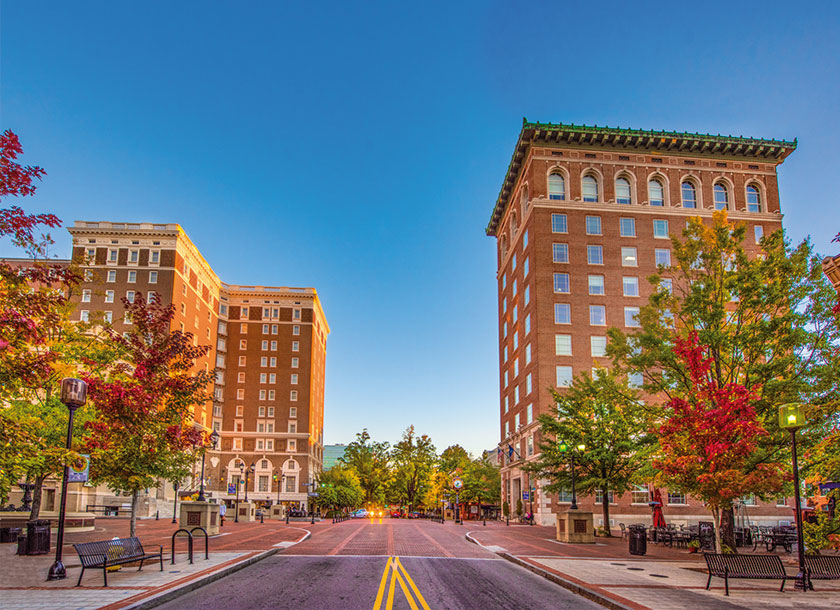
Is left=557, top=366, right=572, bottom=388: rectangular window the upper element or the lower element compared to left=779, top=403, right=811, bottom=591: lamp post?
upper

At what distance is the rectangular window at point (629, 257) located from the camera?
2552 inches

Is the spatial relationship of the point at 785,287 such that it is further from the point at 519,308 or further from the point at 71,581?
the point at 519,308

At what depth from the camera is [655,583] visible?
54.5 feet

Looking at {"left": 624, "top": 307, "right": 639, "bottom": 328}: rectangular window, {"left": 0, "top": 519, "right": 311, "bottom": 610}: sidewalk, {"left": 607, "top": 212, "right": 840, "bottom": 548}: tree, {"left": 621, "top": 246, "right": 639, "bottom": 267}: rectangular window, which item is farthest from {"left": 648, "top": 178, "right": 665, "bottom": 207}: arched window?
{"left": 0, "top": 519, "right": 311, "bottom": 610}: sidewalk

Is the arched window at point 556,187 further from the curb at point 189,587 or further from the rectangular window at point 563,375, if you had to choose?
the curb at point 189,587

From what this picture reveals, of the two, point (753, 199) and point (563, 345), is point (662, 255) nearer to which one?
point (753, 199)

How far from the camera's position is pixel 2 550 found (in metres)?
22.7

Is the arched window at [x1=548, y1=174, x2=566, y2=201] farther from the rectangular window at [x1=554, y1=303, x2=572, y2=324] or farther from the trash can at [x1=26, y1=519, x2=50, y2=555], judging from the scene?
the trash can at [x1=26, y1=519, x2=50, y2=555]

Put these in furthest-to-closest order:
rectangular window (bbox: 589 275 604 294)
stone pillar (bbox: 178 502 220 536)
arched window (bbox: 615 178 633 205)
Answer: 1. arched window (bbox: 615 178 633 205)
2. rectangular window (bbox: 589 275 604 294)
3. stone pillar (bbox: 178 502 220 536)

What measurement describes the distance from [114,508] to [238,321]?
54932 millimetres

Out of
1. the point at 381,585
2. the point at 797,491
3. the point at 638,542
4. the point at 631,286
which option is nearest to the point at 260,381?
the point at 631,286

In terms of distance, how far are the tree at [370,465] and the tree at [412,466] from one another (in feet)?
39.8

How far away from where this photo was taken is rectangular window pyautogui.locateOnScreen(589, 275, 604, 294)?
6366 centimetres

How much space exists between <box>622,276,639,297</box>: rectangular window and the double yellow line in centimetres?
4935
